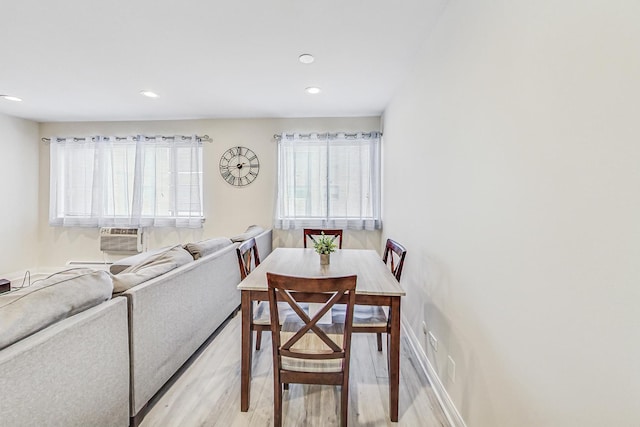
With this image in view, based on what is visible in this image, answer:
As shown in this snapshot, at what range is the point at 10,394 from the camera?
959mm

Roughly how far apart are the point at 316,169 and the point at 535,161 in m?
3.32

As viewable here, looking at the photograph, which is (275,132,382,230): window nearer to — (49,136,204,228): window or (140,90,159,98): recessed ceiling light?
(49,136,204,228): window

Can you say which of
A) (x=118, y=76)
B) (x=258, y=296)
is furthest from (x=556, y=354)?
(x=118, y=76)

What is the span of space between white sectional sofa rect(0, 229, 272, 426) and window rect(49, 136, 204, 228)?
2242 millimetres

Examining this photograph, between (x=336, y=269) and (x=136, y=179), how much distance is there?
3.84 meters

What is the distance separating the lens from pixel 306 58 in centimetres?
249

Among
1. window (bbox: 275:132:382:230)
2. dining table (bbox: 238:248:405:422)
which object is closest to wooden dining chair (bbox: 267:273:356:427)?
dining table (bbox: 238:248:405:422)

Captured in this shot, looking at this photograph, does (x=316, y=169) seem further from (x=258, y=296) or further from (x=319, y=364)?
(x=319, y=364)

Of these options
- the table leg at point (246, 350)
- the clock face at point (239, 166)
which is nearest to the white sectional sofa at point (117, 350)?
the table leg at point (246, 350)

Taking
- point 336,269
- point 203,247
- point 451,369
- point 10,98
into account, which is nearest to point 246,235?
point 203,247

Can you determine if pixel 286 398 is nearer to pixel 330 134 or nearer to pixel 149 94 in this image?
pixel 330 134

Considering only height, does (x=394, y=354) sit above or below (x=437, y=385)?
above

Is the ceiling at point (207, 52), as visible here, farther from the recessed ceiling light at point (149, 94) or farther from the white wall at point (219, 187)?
the white wall at point (219, 187)

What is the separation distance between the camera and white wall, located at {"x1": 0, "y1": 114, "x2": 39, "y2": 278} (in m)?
4.12
